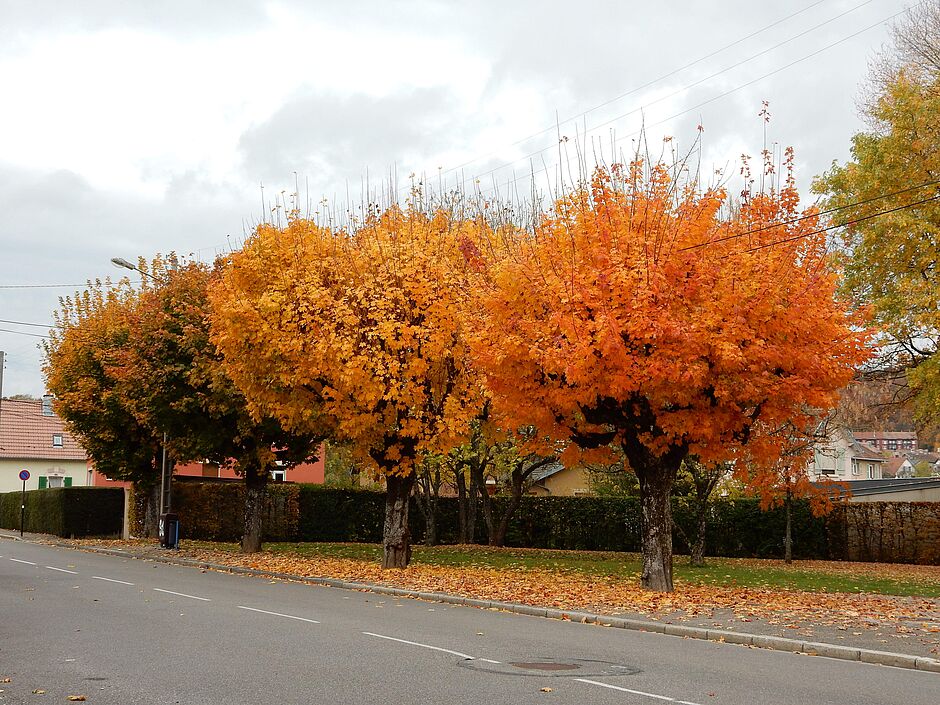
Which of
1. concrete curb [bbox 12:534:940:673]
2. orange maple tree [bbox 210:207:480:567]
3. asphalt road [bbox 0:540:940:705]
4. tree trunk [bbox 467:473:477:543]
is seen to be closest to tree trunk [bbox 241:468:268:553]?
orange maple tree [bbox 210:207:480:567]

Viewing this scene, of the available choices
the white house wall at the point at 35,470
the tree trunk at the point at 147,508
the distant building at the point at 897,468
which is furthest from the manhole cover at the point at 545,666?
the distant building at the point at 897,468

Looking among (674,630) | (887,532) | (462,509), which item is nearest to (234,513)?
(462,509)

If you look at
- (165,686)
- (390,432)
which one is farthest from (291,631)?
(390,432)

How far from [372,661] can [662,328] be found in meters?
8.08

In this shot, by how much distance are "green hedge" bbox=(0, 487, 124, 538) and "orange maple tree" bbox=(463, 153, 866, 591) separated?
29.1 m

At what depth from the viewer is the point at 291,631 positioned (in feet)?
41.7

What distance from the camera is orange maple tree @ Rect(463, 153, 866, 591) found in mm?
16750

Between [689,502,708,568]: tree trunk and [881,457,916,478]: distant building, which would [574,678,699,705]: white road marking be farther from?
[881,457,916,478]: distant building

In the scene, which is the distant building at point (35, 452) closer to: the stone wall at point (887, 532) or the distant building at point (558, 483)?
the distant building at point (558, 483)

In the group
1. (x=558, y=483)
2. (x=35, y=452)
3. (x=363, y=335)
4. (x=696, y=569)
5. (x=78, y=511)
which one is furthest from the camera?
(x=35, y=452)

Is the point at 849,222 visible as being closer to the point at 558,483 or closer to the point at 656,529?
the point at 656,529

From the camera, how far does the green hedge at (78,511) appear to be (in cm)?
4269

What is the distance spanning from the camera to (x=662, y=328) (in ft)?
53.2

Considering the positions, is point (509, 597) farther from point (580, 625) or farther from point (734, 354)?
point (734, 354)
